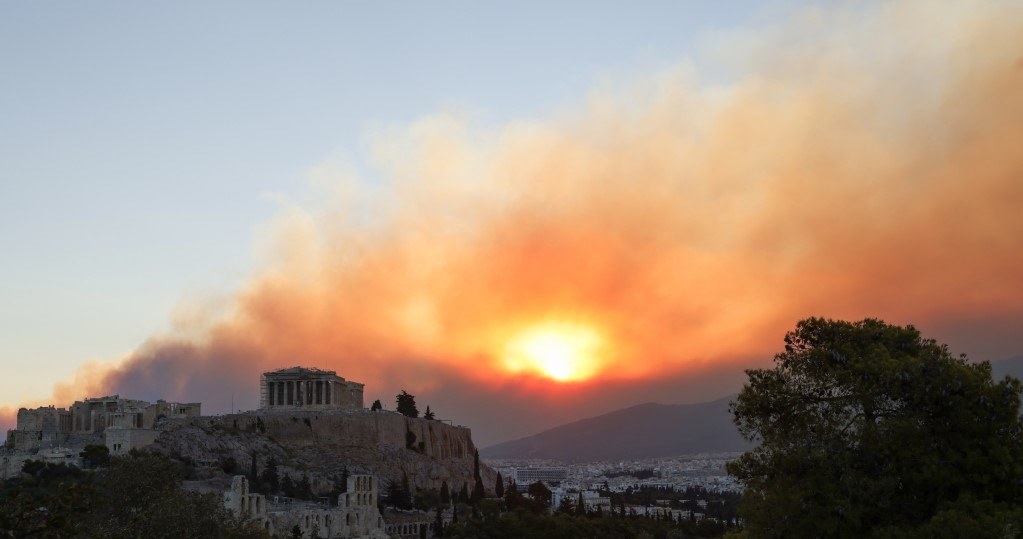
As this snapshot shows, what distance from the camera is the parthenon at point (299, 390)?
297 ft

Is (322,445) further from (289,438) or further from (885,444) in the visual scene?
(885,444)

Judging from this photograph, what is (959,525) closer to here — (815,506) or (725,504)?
(815,506)

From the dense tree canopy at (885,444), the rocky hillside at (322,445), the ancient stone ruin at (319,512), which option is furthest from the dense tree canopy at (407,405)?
the dense tree canopy at (885,444)

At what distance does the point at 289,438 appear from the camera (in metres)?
84.1

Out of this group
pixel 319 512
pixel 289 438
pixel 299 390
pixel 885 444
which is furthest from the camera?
pixel 299 390

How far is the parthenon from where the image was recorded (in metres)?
90.6

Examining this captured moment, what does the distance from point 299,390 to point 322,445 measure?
348 inches

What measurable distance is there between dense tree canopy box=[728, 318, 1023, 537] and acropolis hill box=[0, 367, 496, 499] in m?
50.2

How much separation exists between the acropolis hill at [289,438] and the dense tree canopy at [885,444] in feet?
165

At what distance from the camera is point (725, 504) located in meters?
105

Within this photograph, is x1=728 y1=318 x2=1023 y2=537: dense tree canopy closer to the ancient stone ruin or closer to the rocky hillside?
the ancient stone ruin

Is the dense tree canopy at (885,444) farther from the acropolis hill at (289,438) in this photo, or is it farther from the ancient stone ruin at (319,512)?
the acropolis hill at (289,438)

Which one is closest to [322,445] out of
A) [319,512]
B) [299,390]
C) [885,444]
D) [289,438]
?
[289,438]

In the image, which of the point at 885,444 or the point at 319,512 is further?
the point at 319,512
